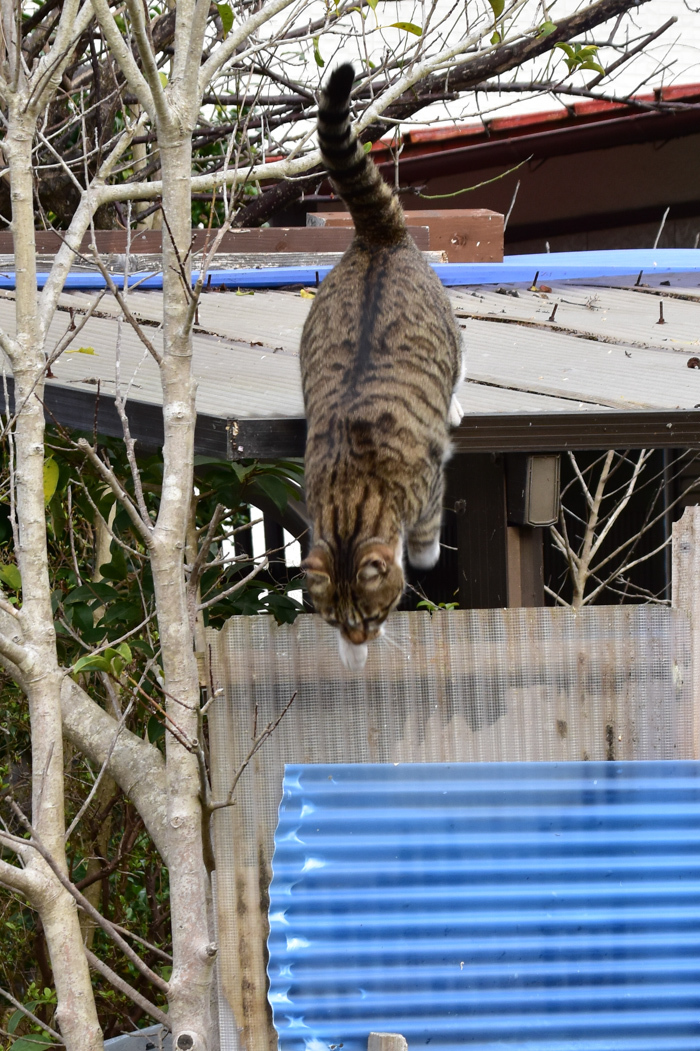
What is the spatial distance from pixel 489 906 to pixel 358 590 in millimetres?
845

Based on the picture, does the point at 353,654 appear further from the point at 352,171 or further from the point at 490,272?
the point at 490,272

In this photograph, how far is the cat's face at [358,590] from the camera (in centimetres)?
271

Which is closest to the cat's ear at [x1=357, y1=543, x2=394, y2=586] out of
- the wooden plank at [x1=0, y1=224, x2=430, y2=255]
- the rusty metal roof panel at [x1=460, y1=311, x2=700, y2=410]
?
the rusty metal roof panel at [x1=460, y1=311, x2=700, y2=410]

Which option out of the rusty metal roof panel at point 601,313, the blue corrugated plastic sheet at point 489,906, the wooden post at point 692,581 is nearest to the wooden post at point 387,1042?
the blue corrugated plastic sheet at point 489,906

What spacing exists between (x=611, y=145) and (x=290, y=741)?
676 cm

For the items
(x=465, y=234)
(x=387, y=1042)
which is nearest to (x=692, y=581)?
(x=387, y=1042)

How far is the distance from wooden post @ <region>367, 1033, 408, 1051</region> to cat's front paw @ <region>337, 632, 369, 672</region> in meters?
0.85

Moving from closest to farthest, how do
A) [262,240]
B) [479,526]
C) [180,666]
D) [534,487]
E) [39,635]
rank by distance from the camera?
[180,666] < [39,635] < [534,487] < [479,526] < [262,240]

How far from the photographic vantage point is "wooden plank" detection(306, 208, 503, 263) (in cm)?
554

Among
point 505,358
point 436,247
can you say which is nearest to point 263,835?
point 505,358

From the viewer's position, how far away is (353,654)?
2.65 metres

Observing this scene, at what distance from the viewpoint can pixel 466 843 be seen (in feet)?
8.63

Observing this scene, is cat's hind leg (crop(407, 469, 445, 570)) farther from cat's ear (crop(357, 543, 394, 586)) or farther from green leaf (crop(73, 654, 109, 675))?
green leaf (crop(73, 654, 109, 675))

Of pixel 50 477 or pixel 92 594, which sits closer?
pixel 50 477
